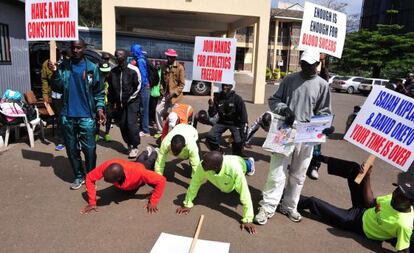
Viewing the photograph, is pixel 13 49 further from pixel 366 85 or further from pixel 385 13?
pixel 385 13

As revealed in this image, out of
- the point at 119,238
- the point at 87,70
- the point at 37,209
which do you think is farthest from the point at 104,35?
the point at 119,238

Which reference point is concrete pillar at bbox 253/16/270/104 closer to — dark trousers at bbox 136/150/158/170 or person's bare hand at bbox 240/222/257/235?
dark trousers at bbox 136/150/158/170

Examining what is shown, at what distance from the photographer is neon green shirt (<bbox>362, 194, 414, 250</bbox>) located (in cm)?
354

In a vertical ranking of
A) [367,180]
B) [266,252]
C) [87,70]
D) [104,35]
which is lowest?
[266,252]

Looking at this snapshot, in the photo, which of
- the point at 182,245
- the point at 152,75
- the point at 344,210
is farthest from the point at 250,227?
the point at 152,75

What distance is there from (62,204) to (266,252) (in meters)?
2.50

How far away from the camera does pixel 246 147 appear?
24.9 ft

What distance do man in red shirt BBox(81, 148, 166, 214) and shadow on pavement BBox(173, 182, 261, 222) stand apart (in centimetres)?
40

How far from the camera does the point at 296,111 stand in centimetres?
Result: 397

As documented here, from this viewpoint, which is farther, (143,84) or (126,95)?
(143,84)

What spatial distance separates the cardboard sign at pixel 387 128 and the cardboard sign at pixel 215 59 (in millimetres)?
2887

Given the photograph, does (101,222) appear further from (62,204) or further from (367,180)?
(367,180)

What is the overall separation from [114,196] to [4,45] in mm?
5665

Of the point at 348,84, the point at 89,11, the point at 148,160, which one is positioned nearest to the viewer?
the point at 148,160
